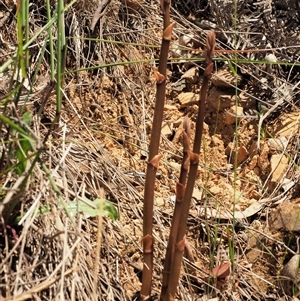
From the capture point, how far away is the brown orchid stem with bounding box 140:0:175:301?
52.8 inches

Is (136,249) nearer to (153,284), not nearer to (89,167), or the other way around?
Result: (153,284)

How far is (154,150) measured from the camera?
56.6 inches

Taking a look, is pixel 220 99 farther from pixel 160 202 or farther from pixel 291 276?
pixel 291 276

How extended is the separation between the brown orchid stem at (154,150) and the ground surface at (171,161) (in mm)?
108

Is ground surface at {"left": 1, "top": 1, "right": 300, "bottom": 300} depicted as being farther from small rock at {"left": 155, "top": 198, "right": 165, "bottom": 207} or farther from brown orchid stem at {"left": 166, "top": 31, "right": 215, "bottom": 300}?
brown orchid stem at {"left": 166, "top": 31, "right": 215, "bottom": 300}

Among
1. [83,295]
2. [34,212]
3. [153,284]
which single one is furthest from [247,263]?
[34,212]

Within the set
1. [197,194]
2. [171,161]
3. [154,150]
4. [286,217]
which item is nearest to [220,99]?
[171,161]

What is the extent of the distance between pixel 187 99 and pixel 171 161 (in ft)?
1.07

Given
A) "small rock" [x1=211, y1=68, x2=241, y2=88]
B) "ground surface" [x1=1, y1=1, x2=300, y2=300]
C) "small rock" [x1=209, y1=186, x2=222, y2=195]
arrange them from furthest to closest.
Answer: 1. "small rock" [x1=211, y1=68, x2=241, y2=88]
2. "small rock" [x1=209, y1=186, x2=222, y2=195]
3. "ground surface" [x1=1, y1=1, x2=300, y2=300]

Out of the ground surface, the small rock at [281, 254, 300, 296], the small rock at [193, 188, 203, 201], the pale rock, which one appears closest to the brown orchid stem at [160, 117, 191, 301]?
the ground surface

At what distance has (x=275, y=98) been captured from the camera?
2.27 metres

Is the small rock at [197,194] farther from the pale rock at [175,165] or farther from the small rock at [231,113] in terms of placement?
the small rock at [231,113]

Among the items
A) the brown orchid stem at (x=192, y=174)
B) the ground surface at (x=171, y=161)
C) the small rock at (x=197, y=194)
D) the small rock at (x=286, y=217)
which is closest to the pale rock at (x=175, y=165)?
the ground surface at (x=171, y=161)

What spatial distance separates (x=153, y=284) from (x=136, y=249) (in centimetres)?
12
